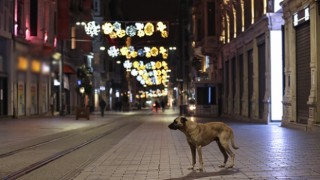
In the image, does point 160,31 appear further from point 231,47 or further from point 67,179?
point 67,179

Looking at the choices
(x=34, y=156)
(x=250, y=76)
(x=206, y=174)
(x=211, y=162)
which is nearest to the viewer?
(x=206, y=174)

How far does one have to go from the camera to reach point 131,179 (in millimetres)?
10906

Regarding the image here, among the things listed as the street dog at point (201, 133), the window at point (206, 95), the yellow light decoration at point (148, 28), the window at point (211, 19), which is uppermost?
the window at point (211, 19)

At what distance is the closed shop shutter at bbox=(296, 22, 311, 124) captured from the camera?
2448 cm

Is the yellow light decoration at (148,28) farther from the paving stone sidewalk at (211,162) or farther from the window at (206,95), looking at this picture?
the paving stone sidewalk at (211,162)

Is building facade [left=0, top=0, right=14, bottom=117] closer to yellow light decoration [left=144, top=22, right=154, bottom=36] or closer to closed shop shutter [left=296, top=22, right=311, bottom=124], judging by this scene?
yellow light decoration [left=144, top=22, right=154, bottom=36]

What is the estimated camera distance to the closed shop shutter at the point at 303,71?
24.5m

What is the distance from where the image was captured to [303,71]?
2541 cm

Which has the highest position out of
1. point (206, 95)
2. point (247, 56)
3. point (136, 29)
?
point (136, 29)

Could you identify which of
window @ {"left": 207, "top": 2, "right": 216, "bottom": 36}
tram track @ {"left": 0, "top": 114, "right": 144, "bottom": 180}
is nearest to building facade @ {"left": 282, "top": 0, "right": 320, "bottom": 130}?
tram track @ {"left": 0, "top": 114, "right": 144, "bottom": 180}

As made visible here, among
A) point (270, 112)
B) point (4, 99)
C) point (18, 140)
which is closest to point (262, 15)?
point (270, 112)

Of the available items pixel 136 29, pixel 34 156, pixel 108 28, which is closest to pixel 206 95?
pixel 136 29

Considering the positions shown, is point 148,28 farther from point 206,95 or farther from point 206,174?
point 206,174

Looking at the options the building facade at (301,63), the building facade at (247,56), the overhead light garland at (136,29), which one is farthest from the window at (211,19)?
the building facade at (301,63)
